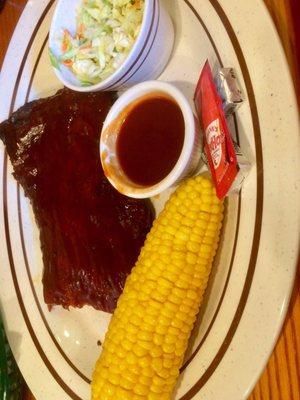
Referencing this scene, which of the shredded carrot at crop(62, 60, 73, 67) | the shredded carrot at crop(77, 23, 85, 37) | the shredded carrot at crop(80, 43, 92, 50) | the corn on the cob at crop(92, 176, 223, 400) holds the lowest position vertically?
the corn on the cob at crop(92, 176, 223, 400)

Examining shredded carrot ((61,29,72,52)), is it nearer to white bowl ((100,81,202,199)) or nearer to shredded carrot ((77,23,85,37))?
shredded carrot ((77,23,85,37))

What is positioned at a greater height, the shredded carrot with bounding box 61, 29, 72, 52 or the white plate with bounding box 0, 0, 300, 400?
the shredded carrot with bounding box 61, 29, 72, 52

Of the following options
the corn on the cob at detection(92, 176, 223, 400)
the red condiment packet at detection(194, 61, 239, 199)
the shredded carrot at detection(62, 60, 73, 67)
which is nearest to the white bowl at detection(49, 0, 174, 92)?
the shredded carrot at detection(62, 60, 73, 67)

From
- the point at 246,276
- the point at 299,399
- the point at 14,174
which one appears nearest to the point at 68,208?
the point at 14,174

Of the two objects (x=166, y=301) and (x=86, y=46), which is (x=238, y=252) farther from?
(x=86, y=46)

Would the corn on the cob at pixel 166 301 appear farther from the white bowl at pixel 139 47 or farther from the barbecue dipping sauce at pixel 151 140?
the white bowl at pixel 139 47

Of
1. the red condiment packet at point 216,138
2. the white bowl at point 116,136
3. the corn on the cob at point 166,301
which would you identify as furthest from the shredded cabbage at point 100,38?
the corn on the cob at point 166,301

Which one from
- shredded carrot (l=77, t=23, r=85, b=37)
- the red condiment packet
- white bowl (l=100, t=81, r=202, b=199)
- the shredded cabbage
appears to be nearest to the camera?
the red condiment packet
